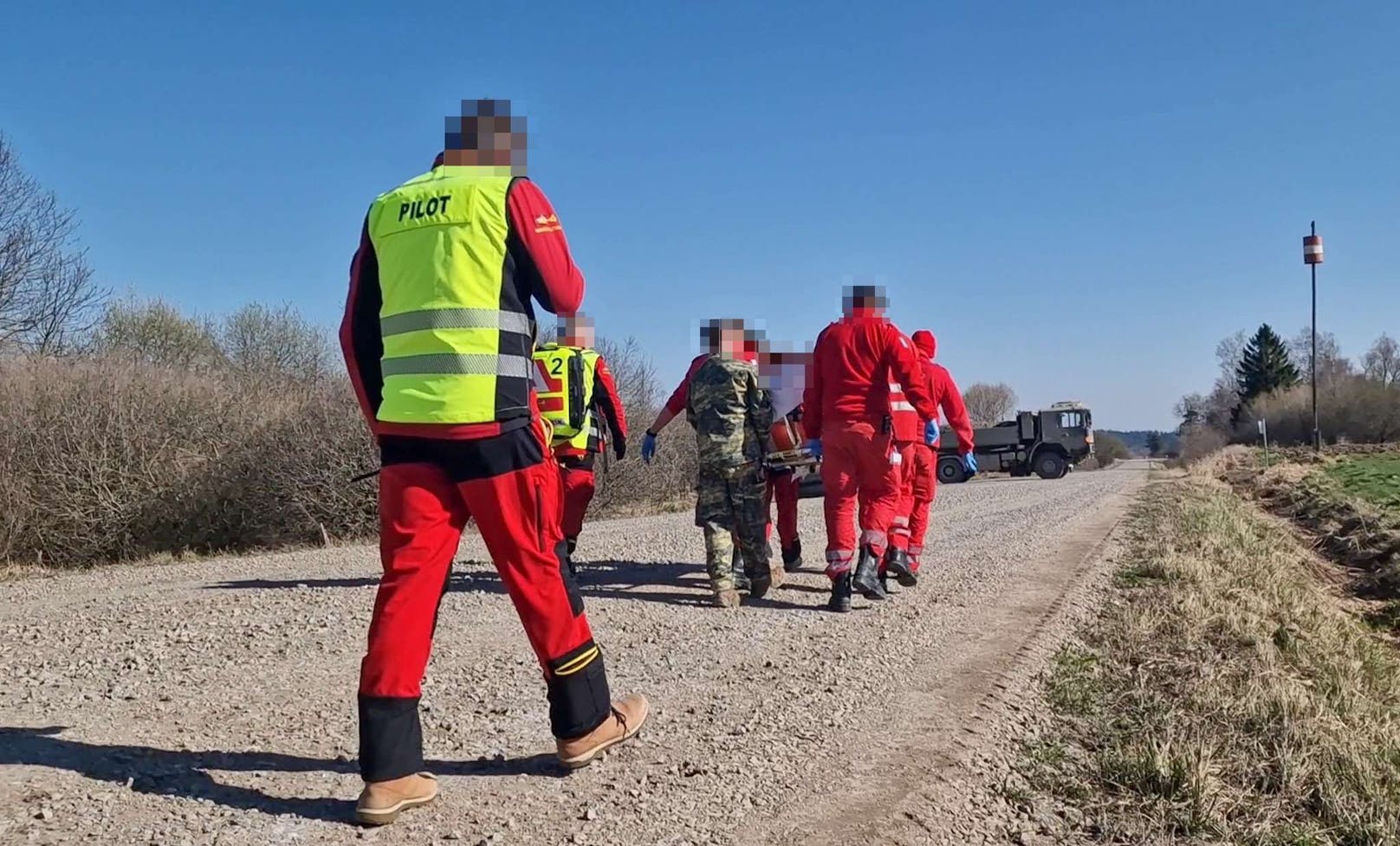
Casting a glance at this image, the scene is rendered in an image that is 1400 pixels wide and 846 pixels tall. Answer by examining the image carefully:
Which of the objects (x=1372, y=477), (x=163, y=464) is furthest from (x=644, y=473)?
(x=1372, y=477)

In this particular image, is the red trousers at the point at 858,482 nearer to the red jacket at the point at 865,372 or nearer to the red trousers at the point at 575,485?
the red jacket at the point at 865,372

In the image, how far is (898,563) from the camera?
21.8 ft

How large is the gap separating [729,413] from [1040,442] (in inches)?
1224

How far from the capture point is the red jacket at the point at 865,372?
20.4 feet

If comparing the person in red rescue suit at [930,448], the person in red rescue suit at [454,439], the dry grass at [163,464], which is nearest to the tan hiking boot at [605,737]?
the person in red rescue suit at [454,439]

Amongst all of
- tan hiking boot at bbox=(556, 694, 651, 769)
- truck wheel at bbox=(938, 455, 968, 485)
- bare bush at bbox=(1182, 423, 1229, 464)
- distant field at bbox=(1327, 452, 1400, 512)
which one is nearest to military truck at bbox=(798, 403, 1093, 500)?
truck wheel at bbox=(938, 455, 968, 485)

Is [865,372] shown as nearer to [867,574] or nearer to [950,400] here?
[867,574]

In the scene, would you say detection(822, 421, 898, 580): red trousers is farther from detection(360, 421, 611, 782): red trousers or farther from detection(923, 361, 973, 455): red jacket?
detection(360, 421, 611, 782): red trousers

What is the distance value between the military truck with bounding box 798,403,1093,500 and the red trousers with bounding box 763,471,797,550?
28051mm

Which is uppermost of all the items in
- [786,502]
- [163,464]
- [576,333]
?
[576,333]

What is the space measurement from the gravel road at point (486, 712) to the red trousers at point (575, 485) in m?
0.52

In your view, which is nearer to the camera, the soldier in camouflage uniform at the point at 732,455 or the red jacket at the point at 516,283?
the red jacket at the point at 516,283

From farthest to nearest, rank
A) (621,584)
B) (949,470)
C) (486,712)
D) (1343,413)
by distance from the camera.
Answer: (1343,413) → (949,470) → (621,584) → (486,712)

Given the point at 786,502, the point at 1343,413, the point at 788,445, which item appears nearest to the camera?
the point at 788,445
